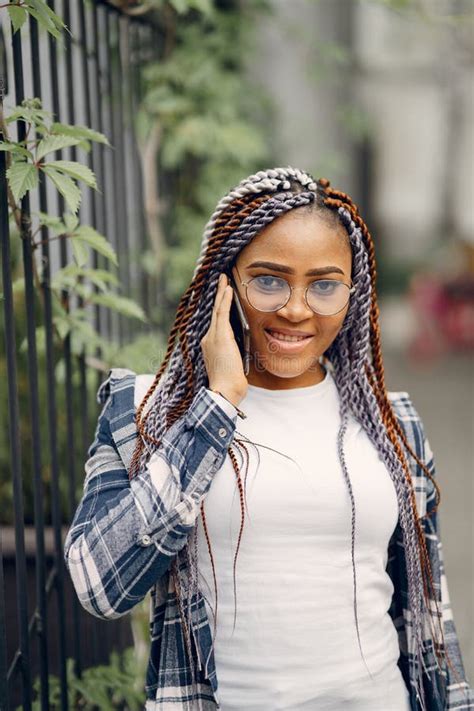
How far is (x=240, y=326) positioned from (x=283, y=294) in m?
0.16

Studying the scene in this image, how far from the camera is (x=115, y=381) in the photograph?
1.77m

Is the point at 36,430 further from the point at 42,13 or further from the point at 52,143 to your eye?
the point at 42,13

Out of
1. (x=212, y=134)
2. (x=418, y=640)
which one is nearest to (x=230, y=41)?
(x=212, y=134)

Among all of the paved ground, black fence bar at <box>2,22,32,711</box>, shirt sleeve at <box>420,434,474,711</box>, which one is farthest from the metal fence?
the paved ground

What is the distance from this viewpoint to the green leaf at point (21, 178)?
1.63 meters

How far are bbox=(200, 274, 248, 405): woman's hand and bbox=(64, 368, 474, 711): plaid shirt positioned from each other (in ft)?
0.16

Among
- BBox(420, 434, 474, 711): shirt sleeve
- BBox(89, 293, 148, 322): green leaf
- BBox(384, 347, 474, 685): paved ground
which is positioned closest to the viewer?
BBox(420, 434, 474, 711): shirt sleeve

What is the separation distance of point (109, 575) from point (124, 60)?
2765 millimetres

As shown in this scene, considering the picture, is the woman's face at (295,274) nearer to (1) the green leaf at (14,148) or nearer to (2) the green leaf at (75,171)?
(2) the green leaf at (75,171)

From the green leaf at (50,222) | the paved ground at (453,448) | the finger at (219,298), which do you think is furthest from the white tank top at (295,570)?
the paved ground at (453,448)

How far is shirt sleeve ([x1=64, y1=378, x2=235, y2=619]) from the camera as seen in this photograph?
4.91 ft

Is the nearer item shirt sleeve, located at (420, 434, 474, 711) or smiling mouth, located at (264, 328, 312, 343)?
smiling mouth, located at (264, 328, 312, 343)

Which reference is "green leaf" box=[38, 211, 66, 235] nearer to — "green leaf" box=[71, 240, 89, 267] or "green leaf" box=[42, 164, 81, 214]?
"green leaf" box=[71, 240, 89, 267]

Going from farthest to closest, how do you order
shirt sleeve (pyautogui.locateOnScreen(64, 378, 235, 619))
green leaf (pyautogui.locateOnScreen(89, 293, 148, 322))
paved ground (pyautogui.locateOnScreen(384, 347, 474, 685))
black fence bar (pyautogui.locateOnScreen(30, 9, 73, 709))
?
paved ground (pyautogui.locateOnScreen(384, 347, 474, 685)) → green leaf (pyautogui.locateOnScreen(89, 293, 148, 322)) → black fence bar (pyautogui.locateOnScreen(30, 9, 73, 709)) → shirt sleeve (pyautogui.locateOnScreen(64, 378, 235, 619))
